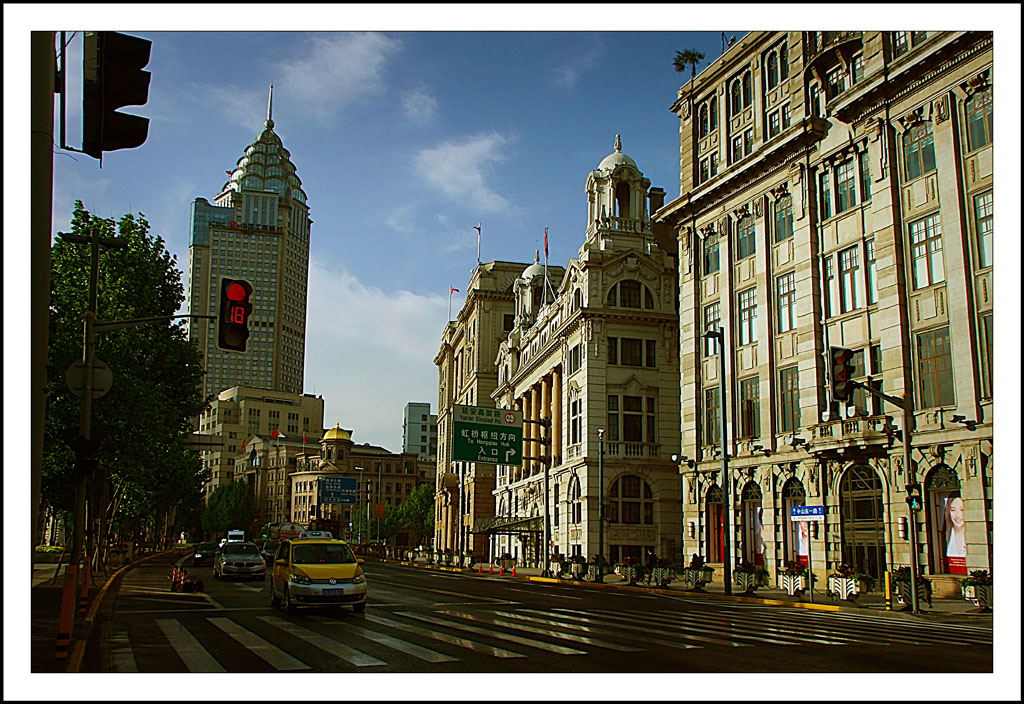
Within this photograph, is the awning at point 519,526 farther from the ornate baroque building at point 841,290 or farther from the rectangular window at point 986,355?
the rectangular window at point 986,355

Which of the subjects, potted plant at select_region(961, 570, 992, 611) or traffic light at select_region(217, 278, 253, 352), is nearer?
traffic light at select_region(217, 278, 253, 352)

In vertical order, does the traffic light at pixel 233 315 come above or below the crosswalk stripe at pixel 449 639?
above

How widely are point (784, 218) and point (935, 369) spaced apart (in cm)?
1181

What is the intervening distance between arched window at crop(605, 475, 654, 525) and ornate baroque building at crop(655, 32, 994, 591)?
25.3ft

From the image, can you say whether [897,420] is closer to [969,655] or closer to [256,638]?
[969,655]

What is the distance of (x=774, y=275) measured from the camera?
41.1 m

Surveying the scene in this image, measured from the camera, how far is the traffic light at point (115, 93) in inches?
363

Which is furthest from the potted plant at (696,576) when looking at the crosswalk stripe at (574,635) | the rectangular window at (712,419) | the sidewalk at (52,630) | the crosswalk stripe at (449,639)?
the sidewalk at (52,630)

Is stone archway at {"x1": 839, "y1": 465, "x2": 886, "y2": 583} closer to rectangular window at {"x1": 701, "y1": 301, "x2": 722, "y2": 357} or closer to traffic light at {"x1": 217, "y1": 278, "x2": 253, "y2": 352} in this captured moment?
rectangular window at {"x1": 701, "y1": 301, "x2": 722, "y2": 357}

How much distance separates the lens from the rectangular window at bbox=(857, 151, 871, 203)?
35781 millimetres

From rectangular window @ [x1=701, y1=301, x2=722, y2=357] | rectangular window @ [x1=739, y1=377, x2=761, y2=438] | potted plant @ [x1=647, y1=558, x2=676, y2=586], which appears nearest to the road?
potted plant @ [x1=647, y1=558, x2=676, y2=586]

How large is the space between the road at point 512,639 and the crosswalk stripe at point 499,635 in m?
0.03

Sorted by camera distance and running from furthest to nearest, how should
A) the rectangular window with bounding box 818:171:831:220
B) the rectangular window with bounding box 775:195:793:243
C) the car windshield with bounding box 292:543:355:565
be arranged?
the rectangular window with bounding box 775:195:793:243 < the rectangular window with bounding box 818:171:831:220 < the car windshield with bounding box 292:543:355:565

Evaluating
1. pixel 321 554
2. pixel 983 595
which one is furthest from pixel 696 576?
pixel 321 554
